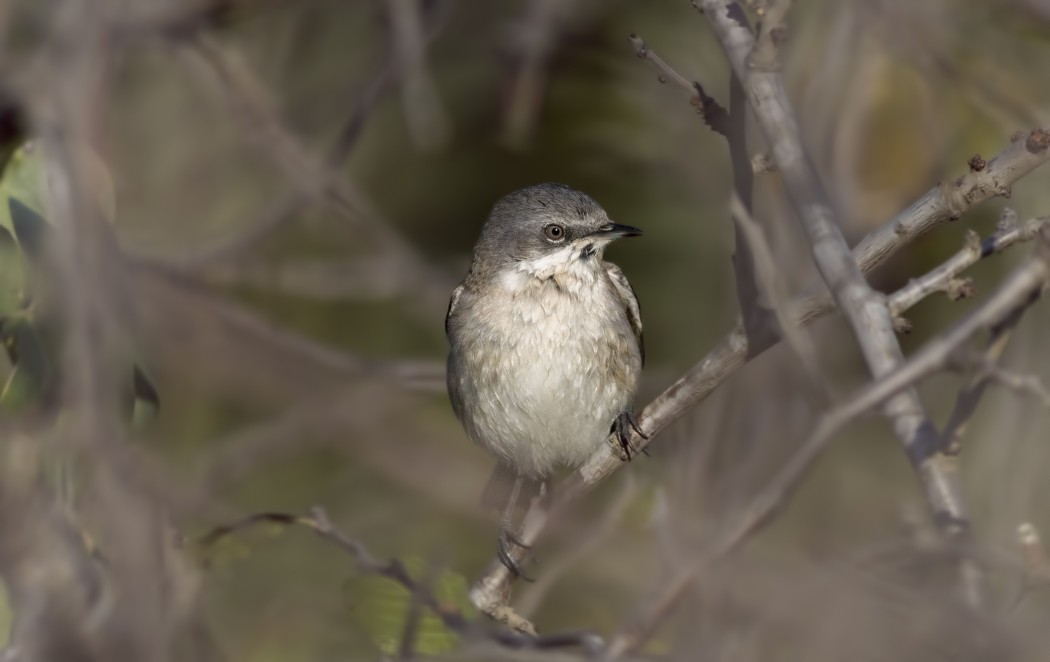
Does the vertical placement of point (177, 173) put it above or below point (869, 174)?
below

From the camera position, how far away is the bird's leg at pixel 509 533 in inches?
170

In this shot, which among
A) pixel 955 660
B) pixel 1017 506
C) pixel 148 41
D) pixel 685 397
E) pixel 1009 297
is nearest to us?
pixel 1009 297

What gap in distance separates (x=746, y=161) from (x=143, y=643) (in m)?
1.48

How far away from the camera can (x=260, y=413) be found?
7.18 m

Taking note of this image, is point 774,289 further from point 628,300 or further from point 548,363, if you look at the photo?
point 628,300

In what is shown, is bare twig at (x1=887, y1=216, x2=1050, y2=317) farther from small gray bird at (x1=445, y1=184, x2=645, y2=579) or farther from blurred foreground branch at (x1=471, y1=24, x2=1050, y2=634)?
small gray bird at (x1=445, y1=184, x2=645, y2=579)

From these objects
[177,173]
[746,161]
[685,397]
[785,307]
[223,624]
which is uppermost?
[746,161]

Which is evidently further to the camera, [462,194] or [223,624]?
[462,194]

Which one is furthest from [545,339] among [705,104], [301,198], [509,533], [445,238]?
[445,238]

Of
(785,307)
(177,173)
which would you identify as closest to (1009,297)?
(785,307)

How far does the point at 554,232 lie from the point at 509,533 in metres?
1.36

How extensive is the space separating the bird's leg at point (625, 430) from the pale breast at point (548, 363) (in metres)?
0.08

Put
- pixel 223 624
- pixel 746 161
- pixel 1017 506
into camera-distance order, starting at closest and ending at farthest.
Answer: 1. pixel 746 161
2. pixel 1017 506
3. pixel 223 624

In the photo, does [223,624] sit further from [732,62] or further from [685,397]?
[732,62]
